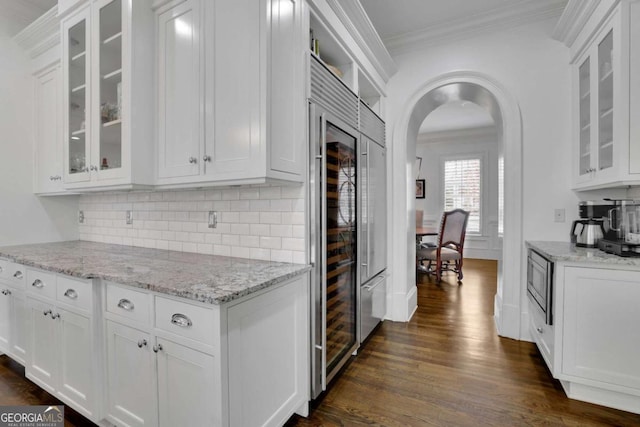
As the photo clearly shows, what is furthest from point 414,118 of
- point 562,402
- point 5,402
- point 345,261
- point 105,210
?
point 5,402

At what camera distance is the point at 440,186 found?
7.39m

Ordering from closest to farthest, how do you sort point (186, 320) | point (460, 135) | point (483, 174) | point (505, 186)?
point (186, 320) < point (505, 186) < point (483, 174) < point (460, 135)

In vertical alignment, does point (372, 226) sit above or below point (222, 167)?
below

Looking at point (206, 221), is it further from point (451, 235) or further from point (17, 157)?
point (451, 235)

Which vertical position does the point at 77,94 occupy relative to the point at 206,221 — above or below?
above

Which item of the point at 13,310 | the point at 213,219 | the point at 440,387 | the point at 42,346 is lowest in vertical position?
the point at 440,387

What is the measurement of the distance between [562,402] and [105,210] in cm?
389

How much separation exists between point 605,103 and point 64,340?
3.71 m

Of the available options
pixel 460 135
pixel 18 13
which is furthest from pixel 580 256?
pixel 460 135

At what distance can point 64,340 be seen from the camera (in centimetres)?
178

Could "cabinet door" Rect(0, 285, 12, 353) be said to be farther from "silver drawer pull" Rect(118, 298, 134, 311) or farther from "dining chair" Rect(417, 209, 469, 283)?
"dining chair" Rect(417, 209, 469, 283)

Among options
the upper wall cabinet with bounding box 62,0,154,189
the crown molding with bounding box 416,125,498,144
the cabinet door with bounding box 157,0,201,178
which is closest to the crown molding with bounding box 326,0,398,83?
the cabinet door with bounding box 157,0,201,178

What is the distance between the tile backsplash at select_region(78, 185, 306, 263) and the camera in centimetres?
190

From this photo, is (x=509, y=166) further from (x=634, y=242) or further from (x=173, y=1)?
(x=173, y=1)
